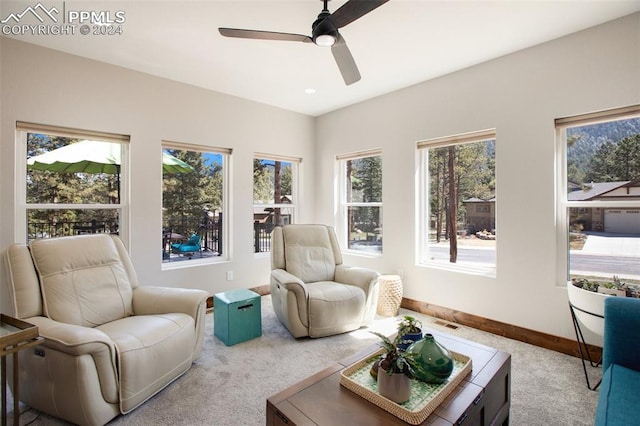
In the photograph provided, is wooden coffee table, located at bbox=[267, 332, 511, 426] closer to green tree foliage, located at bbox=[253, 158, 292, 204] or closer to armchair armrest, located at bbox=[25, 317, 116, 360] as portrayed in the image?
armchair armrest, located at bbox=[25, 317, 116, 360]

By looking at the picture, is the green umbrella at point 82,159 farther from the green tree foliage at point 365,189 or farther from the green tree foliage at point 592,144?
the green tree foliage at point 592,144

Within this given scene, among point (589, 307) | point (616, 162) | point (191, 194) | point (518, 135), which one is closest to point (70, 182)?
point (191, 194)

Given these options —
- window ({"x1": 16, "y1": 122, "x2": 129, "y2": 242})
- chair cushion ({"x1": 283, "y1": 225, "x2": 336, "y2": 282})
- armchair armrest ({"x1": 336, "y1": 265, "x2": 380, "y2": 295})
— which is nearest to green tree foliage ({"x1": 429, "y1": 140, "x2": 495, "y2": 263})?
armchair armrest ({"x1": 336, "y1": 265, "x2": 380, "y2": 295})

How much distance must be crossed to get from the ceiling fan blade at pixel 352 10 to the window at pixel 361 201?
2389 millimetres

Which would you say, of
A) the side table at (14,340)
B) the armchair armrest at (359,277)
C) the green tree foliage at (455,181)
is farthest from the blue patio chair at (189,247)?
the green tree foliage at (455,181)

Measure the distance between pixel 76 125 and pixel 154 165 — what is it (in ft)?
2.43

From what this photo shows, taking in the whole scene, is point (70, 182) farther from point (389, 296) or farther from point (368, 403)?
point (389, 296)

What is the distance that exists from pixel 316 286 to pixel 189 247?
173 centimetres

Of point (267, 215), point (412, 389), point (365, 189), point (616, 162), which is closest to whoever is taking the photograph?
point (412, 389)

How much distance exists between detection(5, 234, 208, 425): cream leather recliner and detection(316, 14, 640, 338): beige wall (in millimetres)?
2575

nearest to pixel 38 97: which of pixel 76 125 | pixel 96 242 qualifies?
pixel 76 125

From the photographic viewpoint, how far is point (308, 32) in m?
2.52

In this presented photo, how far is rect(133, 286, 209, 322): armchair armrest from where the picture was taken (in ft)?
7.73

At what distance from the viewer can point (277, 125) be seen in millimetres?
4492
